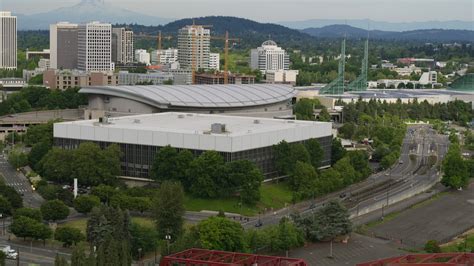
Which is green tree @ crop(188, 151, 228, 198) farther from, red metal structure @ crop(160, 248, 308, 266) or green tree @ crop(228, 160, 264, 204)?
red metal structure @ crop(160, 248, 308, 266)

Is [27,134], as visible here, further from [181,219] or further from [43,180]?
[181,219]

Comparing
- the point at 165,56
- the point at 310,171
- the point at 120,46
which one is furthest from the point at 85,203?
the point at 165,56

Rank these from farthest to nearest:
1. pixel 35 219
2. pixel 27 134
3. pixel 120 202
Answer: pixel 27 134 < pixel 120 202 < pixel 35 219

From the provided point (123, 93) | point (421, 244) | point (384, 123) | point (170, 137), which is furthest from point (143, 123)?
point (384, 123)

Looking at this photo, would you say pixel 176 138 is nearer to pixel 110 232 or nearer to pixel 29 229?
pixel 29 229

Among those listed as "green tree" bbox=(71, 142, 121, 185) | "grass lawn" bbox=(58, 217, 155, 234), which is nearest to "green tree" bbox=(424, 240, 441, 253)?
"grass lawn" bbox=(58, 217, 155, 234)
